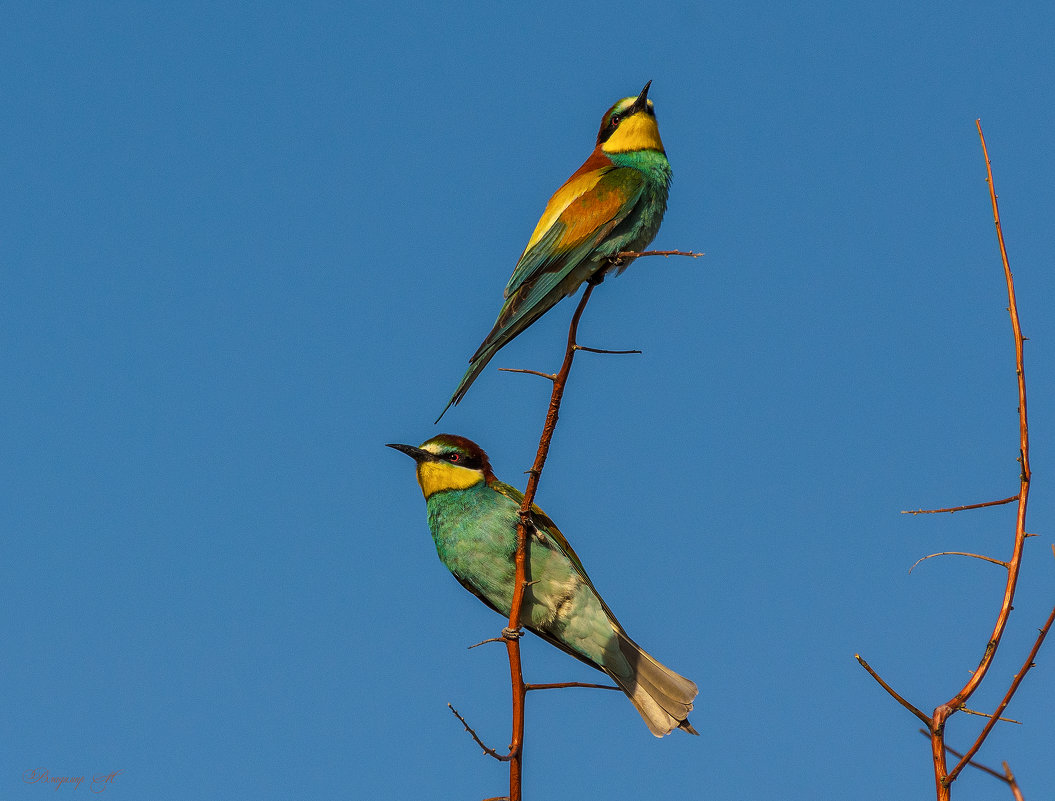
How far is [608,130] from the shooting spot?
4988mm

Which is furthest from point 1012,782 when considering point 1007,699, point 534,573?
point 534,573

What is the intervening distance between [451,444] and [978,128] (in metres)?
2.81

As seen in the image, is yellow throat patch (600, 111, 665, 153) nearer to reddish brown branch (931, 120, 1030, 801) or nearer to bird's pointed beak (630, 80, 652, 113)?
bird's pointed beak (630, 80, 652, 113)

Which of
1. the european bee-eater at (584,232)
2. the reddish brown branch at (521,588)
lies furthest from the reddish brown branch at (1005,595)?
the european bee-eater at (584,232)

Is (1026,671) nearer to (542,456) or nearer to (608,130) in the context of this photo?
(542,456)

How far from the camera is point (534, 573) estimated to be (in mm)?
4223

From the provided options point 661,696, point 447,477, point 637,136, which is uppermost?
point 637,136

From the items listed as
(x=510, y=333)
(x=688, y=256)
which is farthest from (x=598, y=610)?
(x=688, y=256)

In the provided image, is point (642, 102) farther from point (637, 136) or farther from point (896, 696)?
point (896, 696)

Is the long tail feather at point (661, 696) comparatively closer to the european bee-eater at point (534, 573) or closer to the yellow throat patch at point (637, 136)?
the european bee-eater at point (534, 573)

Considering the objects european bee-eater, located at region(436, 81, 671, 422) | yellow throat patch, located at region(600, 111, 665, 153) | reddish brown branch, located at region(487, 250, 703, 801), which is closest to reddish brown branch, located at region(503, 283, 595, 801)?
reddish brown branch, located at region(487, 250, 703, 801)

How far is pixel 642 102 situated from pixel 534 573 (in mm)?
2117

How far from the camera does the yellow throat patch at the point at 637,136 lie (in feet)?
15.6

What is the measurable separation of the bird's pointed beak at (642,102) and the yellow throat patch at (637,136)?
0.07 ft
